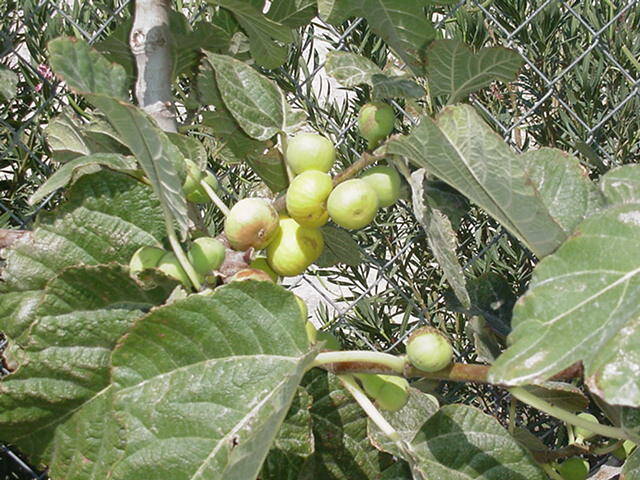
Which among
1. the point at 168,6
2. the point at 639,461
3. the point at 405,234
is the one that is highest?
the point at 168,6

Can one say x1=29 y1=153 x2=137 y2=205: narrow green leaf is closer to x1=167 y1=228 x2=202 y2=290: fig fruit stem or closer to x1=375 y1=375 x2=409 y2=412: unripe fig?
x1=167 y1=228 x2=202 y2=290: fig fruit stem

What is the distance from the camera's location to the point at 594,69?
1755 mm

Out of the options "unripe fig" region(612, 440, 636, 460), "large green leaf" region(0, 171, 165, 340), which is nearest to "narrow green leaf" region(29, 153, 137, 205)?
"large green leaf" region(0, 171, 165, 340)

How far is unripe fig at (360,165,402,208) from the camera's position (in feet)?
2.06

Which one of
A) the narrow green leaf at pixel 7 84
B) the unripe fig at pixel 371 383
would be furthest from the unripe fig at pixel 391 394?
the narrow green leaf at pixel 7 84

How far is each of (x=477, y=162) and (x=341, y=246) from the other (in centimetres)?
32

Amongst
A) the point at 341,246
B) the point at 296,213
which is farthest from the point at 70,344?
the point at 341,246

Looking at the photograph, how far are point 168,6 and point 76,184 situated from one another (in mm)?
201

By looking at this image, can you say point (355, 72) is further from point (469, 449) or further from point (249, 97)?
point (469, 449)

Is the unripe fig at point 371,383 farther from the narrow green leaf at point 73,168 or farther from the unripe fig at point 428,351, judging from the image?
the narrow green leaf at point 73,168

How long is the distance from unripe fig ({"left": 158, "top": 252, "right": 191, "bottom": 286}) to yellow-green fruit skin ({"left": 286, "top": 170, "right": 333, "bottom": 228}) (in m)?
0.09

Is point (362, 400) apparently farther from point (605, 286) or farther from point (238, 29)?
point (238, 29)

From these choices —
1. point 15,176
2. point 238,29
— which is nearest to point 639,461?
point 238,29

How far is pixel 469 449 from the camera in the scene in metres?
0.61
